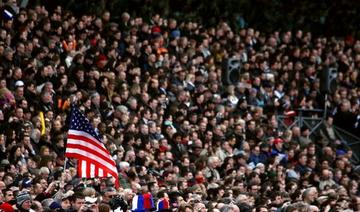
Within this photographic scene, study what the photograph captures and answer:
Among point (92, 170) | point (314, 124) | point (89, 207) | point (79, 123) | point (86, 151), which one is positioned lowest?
point (89, 207)

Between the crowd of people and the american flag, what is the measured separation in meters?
0.36

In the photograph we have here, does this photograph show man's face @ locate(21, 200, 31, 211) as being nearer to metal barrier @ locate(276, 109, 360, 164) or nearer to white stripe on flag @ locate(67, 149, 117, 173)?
white stripe on flag @ locate(67, 149, 117, 173)

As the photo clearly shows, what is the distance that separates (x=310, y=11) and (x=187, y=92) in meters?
9.60

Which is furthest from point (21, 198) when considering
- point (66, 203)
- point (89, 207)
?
point (89, 207)

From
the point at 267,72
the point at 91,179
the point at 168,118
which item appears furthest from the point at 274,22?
the point at 91,179

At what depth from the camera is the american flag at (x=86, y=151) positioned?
2147 centimetres

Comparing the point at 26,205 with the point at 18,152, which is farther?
the point at 18,152

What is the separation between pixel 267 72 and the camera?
3391 cm

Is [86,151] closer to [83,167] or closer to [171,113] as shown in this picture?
[83,167]

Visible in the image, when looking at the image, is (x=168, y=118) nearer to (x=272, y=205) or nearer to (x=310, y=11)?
(x=272, y=205)

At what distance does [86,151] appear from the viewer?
2148 cm

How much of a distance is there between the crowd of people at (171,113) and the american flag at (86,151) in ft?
1.17

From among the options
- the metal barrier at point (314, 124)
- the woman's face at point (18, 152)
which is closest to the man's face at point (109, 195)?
the woman's face at point (18, 152)

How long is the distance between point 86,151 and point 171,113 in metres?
8.15
